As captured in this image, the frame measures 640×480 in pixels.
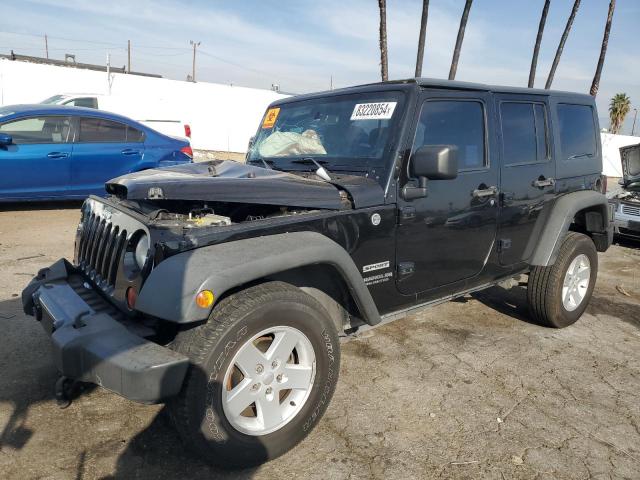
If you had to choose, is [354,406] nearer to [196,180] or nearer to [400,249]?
[400,249]

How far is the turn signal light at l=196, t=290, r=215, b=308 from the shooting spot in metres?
2.19

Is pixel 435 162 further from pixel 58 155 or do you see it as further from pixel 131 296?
pixel 58 155

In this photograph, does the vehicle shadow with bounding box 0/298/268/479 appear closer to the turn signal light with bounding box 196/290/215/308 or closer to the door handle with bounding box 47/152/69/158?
the turn signal light with bounding box 196/290/215/308

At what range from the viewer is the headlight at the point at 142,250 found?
8.29 ft

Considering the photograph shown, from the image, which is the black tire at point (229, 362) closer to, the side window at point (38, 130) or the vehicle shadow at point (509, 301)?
the vehicle shadow at point (509, 301)

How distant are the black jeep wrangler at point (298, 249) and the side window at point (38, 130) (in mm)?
4596

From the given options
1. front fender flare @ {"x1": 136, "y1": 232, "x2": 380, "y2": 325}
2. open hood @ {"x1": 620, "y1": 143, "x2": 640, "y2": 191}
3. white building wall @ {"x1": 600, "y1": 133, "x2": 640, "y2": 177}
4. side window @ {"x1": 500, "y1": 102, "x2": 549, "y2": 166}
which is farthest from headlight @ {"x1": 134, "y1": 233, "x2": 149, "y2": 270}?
white building wall @ {"x1": 600, "y1": 133, "x2": 640, "y2": 177}

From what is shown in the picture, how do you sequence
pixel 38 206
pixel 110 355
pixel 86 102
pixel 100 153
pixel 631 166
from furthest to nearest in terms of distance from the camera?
1. pixel 86 102
2. pixel 631 166
3. pixel 38 206
4. pixel 100 153
5. pixel 110 355

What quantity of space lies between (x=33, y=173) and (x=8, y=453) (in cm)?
565

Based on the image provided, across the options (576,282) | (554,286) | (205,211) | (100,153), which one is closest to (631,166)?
(576,282)

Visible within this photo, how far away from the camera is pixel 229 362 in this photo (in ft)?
7.63

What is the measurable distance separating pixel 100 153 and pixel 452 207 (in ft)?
20.0

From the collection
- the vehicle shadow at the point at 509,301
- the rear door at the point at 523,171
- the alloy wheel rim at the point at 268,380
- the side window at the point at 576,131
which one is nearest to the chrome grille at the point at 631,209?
the vehicle shadow at the point at 509,301

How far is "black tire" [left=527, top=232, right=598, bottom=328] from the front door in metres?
0.88
